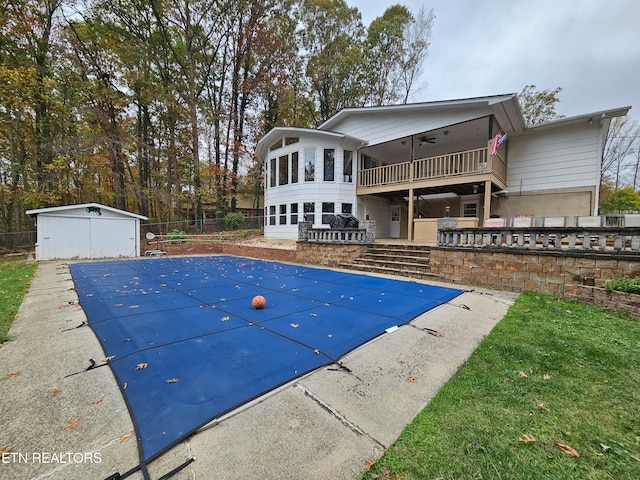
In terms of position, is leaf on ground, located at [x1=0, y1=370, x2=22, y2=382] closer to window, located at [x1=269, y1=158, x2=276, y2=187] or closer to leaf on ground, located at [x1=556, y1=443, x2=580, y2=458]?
leaf on ground, located at [x1=556, y1=443, x2=580, y2=458]

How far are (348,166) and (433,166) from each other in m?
4.15

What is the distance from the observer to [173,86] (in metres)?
17.9

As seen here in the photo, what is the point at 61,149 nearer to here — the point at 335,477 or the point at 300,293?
the point at 300,293

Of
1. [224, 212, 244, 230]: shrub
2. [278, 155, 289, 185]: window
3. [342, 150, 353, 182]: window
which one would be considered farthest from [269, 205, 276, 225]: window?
[342, 150, 353, 182]: window

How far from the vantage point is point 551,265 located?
5.70 metres

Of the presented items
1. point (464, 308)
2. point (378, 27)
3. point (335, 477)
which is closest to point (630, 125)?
point (378, 27)

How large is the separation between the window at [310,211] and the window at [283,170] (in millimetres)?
2165

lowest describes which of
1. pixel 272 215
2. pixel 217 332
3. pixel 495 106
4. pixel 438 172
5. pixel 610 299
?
pixel 217 332

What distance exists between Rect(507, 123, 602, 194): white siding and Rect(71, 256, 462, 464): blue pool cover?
8.37 m

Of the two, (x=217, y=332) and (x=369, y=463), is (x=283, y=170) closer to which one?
(x=217, y=332)

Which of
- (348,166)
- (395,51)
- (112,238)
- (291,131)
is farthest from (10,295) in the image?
(395,51)

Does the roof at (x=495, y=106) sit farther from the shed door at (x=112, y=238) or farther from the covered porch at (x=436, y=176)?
the shed door at (x=112, y=238)

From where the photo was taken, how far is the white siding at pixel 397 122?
10.7 meters

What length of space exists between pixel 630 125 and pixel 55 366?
1601 inches
